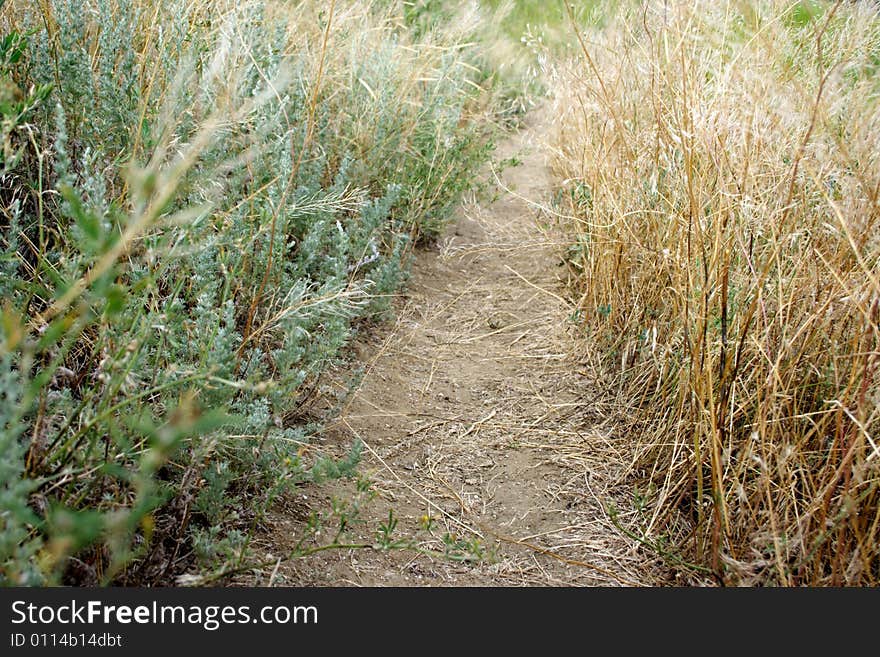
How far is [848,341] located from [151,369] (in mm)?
1656

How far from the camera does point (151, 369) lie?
165cm

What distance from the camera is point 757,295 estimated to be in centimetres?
178

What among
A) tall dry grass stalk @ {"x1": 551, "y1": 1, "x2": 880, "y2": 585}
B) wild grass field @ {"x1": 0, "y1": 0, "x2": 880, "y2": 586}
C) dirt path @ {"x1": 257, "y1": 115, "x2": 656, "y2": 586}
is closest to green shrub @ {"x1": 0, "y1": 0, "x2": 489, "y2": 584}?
wild grass field @ {"x1": 0, "y1": 0, "x2": 880, "y2": 586}

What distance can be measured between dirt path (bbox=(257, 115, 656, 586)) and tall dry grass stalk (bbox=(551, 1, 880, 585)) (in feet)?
0.62

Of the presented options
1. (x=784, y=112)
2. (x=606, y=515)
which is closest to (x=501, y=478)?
(x=606, y=515)

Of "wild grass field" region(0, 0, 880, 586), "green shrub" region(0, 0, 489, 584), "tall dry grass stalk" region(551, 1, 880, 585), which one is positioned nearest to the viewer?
"green shrub" region(0, 0, 489, 584)

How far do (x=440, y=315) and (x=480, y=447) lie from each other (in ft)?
2.86

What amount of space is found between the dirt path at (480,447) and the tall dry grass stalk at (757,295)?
0.19m

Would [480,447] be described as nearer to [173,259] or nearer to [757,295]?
[757,295]

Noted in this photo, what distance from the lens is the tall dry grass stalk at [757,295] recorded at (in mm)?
1664

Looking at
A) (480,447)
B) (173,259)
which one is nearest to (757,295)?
(480,447)

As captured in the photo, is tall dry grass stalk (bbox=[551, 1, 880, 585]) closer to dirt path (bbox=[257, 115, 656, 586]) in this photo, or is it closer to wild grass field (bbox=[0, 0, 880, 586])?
wild grass field (bbox=[0, 0, 880, 586])

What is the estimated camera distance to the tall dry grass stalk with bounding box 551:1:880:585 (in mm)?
1664

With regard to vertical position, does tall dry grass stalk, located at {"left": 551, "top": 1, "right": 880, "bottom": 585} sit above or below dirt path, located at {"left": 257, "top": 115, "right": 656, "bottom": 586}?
above
